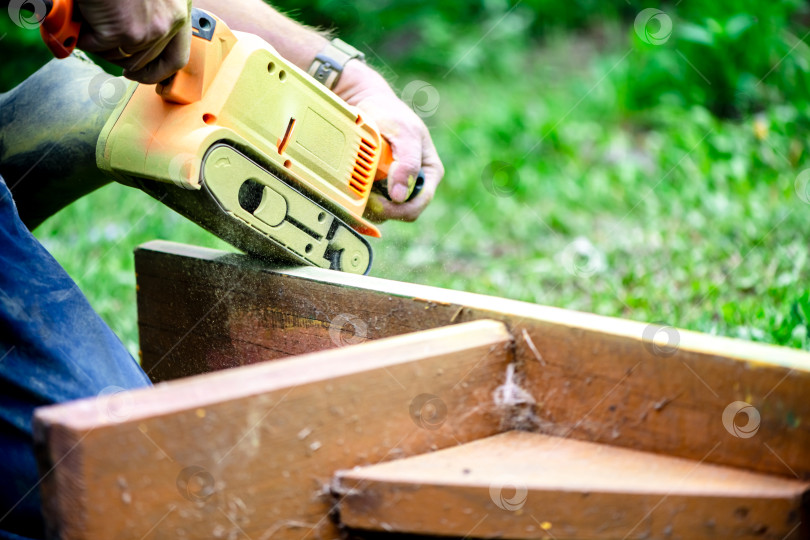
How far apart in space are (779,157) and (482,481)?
354cm

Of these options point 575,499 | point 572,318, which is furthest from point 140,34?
point 575,499

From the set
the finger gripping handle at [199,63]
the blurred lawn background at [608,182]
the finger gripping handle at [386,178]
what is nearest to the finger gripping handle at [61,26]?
the finger gripping handle at [199,63]

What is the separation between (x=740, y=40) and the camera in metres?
4.76

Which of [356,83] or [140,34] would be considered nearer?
[140,34]

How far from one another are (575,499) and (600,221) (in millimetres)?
2989

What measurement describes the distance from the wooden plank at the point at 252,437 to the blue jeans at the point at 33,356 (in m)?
0.38

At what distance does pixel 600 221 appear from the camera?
3805mm

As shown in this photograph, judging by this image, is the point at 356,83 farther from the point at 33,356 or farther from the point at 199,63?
the point at 33,356

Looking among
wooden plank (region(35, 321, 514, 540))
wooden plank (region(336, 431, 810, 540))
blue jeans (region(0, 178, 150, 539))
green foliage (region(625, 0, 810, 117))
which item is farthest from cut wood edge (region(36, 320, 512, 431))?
green foliage (region(625, 0, 810, 117))

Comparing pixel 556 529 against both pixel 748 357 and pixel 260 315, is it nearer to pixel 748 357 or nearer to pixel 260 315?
pixel 748 357

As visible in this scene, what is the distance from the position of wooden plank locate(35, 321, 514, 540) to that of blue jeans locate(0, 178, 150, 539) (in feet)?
1.24

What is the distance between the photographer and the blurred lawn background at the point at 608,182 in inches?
111

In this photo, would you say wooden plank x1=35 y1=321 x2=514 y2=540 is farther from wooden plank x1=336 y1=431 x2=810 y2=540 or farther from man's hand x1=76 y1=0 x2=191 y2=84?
man's hand x1=76 y1=0 x2=191 y2=84

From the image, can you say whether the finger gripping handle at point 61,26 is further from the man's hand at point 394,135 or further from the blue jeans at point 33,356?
the man's hand at point 394,135
